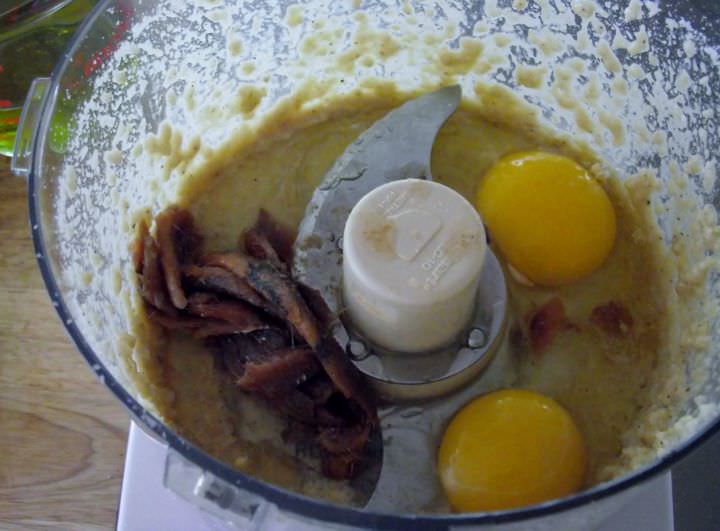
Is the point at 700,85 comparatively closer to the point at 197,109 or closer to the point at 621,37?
the point at 621,37

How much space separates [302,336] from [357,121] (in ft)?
1.02

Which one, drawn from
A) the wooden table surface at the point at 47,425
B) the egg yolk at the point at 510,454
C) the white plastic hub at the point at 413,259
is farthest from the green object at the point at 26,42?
the egg yolk at the point at 510,454

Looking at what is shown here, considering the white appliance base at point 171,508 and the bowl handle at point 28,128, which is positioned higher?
the bowl handle at point 28,128

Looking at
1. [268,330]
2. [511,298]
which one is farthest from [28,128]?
[511,298]

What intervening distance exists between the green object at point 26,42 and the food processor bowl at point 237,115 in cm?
22

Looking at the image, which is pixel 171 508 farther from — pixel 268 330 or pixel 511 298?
pixel 511 298

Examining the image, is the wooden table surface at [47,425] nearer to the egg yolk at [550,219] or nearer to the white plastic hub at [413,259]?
the white plastic hub at [413,259]

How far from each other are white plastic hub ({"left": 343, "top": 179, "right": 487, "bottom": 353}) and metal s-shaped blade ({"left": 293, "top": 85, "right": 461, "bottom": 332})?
0.27 feet

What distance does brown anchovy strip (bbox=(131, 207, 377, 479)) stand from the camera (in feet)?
2.61

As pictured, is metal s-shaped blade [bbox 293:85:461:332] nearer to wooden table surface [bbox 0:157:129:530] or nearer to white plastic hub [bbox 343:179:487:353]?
white plastic hub [bbox 343:179:487:353]

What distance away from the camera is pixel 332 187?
917 millimetres

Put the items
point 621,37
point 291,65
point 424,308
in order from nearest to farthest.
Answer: point 424,308, point 621,37, point 291,65

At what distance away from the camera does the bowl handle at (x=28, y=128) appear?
73cm

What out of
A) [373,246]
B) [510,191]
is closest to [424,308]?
[373,246]
